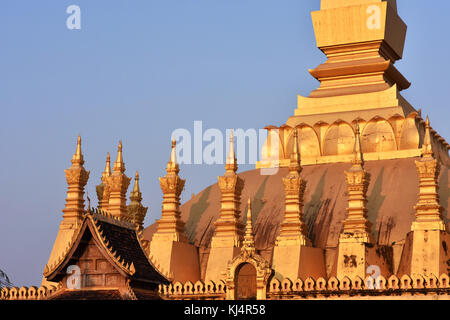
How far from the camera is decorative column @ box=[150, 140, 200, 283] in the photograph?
28453mm

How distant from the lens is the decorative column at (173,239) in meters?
28.5

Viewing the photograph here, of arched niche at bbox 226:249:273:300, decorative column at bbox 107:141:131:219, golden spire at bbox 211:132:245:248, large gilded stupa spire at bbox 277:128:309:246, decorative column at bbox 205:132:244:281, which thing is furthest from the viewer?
decorative column at bbox 107:141:131:219

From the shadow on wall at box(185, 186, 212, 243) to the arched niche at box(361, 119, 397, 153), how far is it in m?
5.39

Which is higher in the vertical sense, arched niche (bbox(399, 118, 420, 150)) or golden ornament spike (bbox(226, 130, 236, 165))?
arched niche (bbox(399, 118, 420, 150))

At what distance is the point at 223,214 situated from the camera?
28688 millimetres

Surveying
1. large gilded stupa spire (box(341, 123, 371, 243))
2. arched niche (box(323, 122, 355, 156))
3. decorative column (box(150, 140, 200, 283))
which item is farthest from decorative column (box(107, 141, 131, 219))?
large gilded stupa spire (box(341, 123, 371, 243))

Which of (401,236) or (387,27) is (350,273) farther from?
(387,27)

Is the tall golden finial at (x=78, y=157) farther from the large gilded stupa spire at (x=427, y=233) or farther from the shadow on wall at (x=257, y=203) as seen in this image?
the large gilded stupa spire at (x=427, y=233)

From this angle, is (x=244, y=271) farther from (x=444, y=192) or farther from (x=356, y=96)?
(x=356, y=96)

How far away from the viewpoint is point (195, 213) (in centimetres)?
3188

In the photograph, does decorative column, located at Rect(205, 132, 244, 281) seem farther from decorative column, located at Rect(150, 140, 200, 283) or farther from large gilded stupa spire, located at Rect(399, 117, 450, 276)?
large gilded stupa spire, located at Rect(399, 117, 450, 276)

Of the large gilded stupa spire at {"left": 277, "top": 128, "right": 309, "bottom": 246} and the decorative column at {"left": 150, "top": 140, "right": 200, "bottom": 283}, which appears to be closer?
the large gilded stupa spire at {"left": 277, "top": 128, "right": 309, "bottom": 246}

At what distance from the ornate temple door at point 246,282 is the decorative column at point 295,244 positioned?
1039 millimetres

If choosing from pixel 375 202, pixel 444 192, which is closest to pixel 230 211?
pixel 375 202
